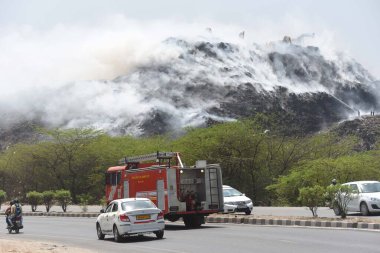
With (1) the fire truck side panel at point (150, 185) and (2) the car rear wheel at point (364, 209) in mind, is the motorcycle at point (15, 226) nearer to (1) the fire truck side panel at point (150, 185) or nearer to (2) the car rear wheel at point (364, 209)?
(1) the fire truck side panel at point (150, 185)

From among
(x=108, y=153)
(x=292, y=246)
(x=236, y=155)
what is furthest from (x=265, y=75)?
(x=292, y=246)

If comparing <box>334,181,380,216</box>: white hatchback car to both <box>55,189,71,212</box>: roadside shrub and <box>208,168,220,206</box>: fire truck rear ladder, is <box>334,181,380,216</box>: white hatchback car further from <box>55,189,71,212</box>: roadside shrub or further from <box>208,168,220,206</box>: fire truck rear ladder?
<box>55,189,71,212</box>: roadside shrub

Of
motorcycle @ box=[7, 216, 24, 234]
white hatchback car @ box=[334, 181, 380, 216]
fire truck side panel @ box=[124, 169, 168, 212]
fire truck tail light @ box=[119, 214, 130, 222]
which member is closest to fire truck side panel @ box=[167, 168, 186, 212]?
fire truck side panel @ box=[124, 169, 168, 212]

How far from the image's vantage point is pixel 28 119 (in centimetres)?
13375

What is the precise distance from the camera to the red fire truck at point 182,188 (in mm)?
23438

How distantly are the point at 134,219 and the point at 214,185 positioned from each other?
21.2ft

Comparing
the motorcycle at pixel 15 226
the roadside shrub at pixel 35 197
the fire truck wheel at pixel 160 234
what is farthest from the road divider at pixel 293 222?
the roadside shrub at pixel 35 197

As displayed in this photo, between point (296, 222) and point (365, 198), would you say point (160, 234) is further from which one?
point (365, 198)

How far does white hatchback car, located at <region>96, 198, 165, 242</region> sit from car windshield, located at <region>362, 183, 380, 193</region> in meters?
10.7

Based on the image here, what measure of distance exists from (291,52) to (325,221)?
539 feet

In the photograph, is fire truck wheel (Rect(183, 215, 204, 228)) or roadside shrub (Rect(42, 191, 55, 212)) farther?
roadside shrub (Rect(42, 191, 55, 212))

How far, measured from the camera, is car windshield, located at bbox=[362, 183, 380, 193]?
82.9 ft

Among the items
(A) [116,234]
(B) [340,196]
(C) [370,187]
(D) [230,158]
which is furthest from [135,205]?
(D) [230,158]

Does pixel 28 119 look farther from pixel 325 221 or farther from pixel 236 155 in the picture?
pixel 325 221
